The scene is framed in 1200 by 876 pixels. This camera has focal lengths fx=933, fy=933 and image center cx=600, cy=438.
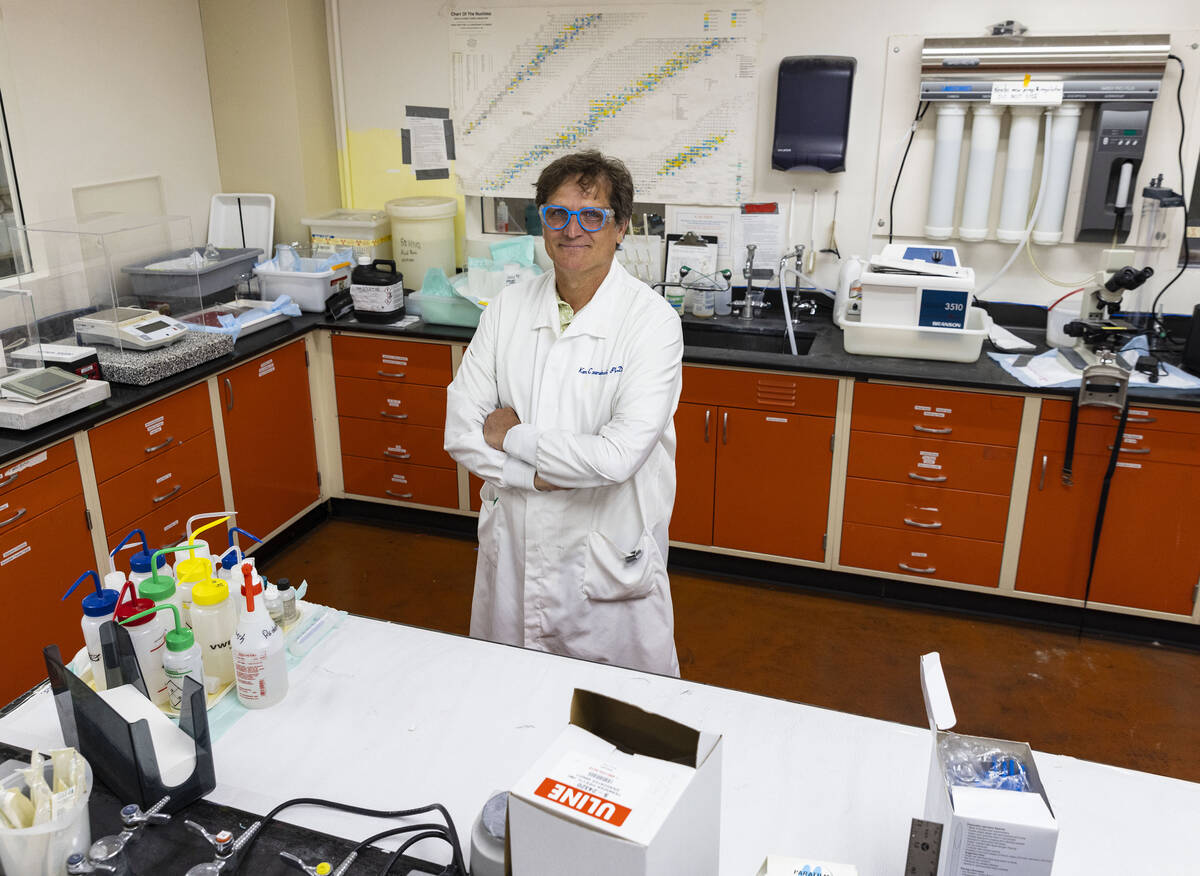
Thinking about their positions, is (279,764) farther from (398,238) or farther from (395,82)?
(395,82)

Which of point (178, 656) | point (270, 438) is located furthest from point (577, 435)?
point (270, 438)

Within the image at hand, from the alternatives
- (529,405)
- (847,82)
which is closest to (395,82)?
(847,82)

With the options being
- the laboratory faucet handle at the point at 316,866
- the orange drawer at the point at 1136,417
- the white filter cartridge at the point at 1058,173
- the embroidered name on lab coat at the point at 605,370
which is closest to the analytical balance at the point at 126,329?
the embroidered name on lab coat at the point at 605,370

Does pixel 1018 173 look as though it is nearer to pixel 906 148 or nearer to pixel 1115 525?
pixel 906 148

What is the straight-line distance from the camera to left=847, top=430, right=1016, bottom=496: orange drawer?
3.38 meters

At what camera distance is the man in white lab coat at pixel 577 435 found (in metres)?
2.14

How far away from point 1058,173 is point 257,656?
3355 millimetres

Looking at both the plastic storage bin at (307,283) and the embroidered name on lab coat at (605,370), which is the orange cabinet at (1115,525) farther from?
the plastic storage bin at (307,283)

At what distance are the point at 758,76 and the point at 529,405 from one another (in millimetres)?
2294

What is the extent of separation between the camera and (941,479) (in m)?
3.46

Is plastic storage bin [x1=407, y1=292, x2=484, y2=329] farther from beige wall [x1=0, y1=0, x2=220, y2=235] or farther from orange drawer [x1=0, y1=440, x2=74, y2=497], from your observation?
orange drawer [x1=0, y1=440, x2=74, y2=497]

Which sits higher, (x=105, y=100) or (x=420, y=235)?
(x=105, y=100)

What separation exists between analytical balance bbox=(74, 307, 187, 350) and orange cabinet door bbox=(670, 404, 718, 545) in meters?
1.92

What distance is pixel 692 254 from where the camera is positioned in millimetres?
4086
